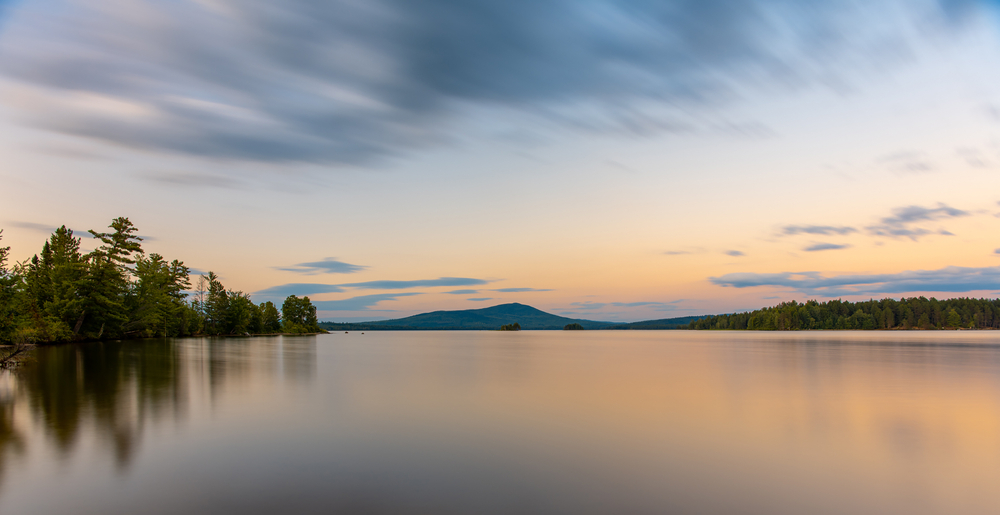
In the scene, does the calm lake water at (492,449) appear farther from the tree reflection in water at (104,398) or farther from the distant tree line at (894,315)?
the distant tree line at (894,315)

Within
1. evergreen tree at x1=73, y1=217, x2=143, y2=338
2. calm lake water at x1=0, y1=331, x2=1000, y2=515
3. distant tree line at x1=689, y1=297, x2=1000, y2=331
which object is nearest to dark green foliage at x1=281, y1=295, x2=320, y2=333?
evergreen tree at x1=73, y1=217, x2=143, y2=338

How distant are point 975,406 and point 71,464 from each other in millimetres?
23023

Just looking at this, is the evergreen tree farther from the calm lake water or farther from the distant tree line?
the distant tree line

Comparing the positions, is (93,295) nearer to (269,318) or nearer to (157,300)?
(157,300)

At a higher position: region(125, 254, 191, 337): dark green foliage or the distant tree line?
region(125, 254, 191, 337): dark green foliage

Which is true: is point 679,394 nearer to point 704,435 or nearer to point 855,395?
point 855,395

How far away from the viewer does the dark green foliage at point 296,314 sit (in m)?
127

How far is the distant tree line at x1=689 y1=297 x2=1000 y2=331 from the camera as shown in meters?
156

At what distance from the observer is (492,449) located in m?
10.2

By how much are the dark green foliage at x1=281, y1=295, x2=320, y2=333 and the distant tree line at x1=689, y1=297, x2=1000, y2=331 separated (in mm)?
150108

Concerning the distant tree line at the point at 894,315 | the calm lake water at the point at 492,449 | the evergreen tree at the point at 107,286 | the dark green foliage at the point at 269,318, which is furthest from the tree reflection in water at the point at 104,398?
the distant tree line at the point at 894,315

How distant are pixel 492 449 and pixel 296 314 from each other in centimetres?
13120

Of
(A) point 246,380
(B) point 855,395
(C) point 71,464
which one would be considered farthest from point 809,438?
(A) point 246,380

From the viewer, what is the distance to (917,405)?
1595 centimetres
